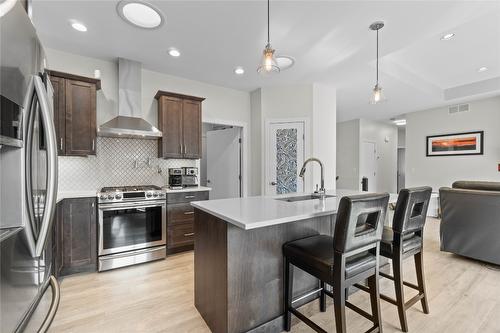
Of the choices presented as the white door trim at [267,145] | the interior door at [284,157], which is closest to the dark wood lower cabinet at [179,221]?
the white door trim at [267,145]

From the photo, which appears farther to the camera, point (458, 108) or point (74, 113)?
point (458, 108)

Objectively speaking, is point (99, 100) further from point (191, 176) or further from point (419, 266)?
point (419, 266)

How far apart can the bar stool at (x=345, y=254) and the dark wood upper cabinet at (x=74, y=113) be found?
9.25 feet

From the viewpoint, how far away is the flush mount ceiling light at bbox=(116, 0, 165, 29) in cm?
221

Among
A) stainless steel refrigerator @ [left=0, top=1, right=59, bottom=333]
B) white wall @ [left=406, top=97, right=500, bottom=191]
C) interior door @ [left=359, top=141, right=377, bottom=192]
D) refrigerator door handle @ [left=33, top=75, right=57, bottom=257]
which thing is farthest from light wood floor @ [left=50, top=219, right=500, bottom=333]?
interior door @ [left=359, top=141, right=377, bottom=192]

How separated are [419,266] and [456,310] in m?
0.55

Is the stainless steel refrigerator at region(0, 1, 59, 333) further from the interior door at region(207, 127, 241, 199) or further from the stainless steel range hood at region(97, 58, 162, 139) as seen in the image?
the interior door at region(207, 127, 241, 199)

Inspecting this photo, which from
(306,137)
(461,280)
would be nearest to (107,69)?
(306,137)

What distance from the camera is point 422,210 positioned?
189 cm

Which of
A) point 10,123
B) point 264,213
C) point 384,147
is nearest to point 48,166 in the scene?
point 10,123

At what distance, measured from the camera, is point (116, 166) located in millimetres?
3404

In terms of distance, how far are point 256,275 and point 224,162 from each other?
351cm

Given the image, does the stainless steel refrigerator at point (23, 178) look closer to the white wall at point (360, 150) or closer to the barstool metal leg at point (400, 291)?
the barstool metal leg at point (400, 291)

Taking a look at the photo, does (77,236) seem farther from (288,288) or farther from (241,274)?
(288,288)
